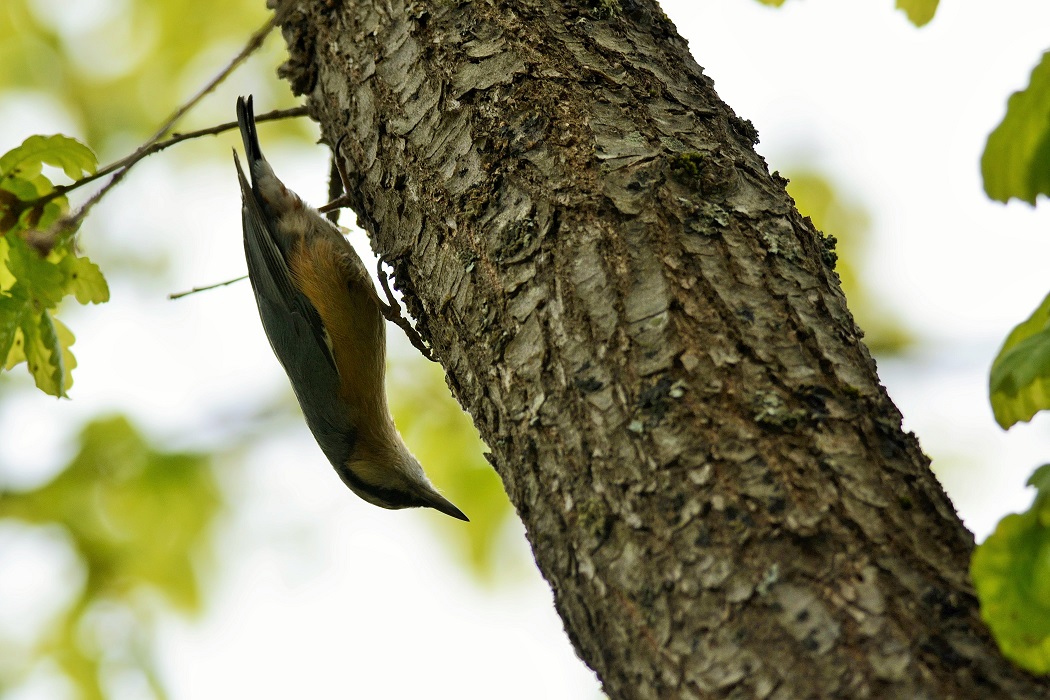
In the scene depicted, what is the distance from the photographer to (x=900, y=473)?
1.53m

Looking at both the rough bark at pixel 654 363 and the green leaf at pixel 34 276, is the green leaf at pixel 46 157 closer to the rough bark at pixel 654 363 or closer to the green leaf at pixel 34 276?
the green leaf at pixel 34 276

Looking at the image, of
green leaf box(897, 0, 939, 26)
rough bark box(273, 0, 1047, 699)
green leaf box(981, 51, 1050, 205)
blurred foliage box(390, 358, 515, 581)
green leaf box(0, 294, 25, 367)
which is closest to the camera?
green leaf box(981, 51, 1050, 205)

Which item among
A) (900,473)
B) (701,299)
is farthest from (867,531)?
(701,299)

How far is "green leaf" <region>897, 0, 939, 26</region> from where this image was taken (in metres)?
1.87

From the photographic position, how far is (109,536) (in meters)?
4.55

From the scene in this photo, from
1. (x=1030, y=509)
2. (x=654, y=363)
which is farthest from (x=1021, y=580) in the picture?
(x=654, y=363)

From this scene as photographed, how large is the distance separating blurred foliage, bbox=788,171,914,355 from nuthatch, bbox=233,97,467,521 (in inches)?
98.0

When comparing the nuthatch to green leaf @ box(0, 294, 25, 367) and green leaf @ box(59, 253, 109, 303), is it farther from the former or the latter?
green leaf @ box(0, 294, 25, 367)

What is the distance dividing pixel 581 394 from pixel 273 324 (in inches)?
111

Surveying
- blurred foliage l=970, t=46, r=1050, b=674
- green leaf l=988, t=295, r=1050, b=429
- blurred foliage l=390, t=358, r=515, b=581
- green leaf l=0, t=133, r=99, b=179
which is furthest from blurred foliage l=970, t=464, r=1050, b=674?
blurred foliage l=390, t=358, r=515, b=581

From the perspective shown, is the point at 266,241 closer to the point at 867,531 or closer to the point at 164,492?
the point at 164,492

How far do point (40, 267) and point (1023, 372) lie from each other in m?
1.92

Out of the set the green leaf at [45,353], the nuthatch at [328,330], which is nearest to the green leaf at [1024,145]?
the green leaf at [45,353]

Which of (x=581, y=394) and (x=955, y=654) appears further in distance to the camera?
(x=581, y=394)
